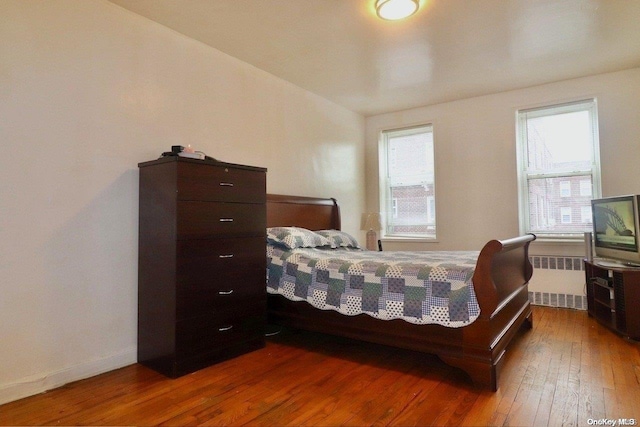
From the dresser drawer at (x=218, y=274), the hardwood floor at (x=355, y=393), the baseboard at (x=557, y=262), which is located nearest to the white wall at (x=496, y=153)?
the baseboard at (x=557, y=262)

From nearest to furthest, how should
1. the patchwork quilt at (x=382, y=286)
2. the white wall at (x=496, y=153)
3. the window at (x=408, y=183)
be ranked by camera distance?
the patchwork quilt at (x=382, y=286), the white wall at (x=496, y=153), the window at (x=408, y=183)

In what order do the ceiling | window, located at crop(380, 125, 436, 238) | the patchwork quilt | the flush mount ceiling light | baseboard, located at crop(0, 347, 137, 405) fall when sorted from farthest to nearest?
window, located at crop(380, 125, 436, 238), the ceiling, the flush mount ceiling light, the patchwork quilt, baseboard, located at crop(0, 347, 137, 405)

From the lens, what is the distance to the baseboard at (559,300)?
3.92m

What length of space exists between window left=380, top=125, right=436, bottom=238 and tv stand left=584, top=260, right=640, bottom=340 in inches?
72.7

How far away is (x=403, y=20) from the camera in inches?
109

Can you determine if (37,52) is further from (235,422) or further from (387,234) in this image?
(387,234)

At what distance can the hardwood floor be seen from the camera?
179 centimetres

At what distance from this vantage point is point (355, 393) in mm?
2045

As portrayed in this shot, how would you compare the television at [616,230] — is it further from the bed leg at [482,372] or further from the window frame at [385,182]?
the window frame at [385,182]

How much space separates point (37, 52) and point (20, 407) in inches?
78.8

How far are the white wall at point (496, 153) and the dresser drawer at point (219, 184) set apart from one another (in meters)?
2.83

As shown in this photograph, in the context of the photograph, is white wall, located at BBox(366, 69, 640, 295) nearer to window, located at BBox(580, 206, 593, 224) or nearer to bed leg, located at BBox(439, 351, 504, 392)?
window, located at BBox(580, 206, 593, 224)

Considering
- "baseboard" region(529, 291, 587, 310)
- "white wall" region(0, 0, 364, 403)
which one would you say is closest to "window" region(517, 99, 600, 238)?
"baseboard" region(529, 291, 587, 310)

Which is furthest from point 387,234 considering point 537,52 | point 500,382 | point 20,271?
point 20,271
